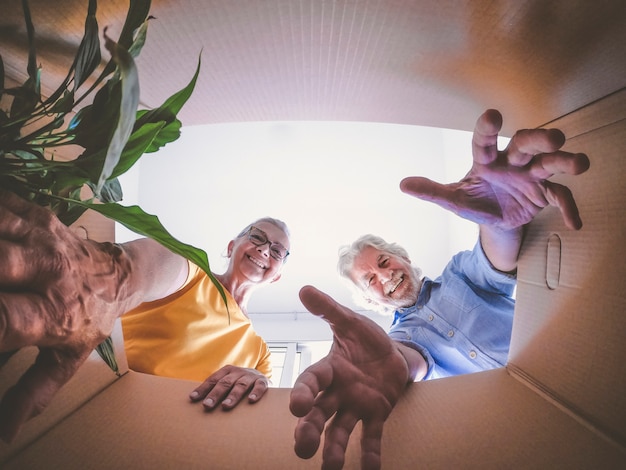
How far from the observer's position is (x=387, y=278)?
153 cm

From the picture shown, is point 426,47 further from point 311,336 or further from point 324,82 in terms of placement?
point 311,336

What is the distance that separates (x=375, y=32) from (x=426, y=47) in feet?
0.29

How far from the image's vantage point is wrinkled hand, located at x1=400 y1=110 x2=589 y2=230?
1.42ft

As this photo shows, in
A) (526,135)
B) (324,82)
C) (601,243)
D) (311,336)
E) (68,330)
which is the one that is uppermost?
(324,82)

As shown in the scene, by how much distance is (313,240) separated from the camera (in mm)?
2301

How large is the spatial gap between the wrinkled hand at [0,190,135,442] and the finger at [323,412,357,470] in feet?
0.89

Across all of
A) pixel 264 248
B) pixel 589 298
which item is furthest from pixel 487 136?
pixel 264 248

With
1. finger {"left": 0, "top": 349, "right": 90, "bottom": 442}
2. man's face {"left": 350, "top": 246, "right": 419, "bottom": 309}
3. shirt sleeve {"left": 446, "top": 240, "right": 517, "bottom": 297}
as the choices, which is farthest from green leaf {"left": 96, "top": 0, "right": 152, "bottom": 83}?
man's face {"left": 350, "top": 246, "right": 419, "bottom": 309}

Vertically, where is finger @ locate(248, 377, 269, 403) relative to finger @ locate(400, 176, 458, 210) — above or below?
below

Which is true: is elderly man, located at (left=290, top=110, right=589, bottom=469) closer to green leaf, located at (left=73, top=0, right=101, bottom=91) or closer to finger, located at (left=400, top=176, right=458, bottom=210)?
finger, located at (left=400, top=176, right=458, bottom=210)

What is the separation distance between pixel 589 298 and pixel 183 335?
3.14 feet

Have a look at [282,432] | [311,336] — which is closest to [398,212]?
[311,336]

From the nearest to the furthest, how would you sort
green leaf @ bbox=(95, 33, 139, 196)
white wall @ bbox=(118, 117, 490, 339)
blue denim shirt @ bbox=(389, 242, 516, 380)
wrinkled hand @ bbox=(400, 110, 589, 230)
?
green leaf @ bbox=(95, 33, 139, 196) → wrinkled hand @ bbox=(400, 110, 589, 230) → blue denim shirt @ bbox=(389, 242, 516, 380) → white wall @ bbox=(118, 117, 490, 339)

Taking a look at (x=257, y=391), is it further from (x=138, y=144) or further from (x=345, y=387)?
(x=138, y=144)
